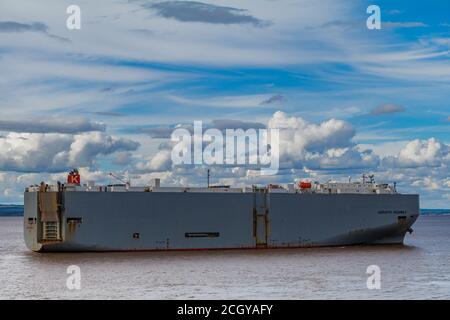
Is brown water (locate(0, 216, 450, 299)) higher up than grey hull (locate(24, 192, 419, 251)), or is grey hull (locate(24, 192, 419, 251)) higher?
A: grey hull (locate(24, 192, 419, 251))

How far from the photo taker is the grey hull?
42.6m

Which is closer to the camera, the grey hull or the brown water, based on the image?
the brown water

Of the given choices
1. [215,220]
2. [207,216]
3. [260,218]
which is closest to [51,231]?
[207,216]

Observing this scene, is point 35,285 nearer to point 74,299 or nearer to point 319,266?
point 74,299

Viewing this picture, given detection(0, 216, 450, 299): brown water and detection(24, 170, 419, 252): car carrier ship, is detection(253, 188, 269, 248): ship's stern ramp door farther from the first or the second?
detection(0, 216, 450, 299): brown water

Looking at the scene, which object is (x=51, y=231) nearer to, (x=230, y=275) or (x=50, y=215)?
(x=50, y=215)

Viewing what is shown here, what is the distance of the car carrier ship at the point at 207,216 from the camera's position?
42.5 m

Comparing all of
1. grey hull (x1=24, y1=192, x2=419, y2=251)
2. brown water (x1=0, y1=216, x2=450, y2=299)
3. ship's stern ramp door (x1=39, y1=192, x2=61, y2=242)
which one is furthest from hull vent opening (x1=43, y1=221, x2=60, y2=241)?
brown water (x1=0, y1=216, x2=450, y2=299)

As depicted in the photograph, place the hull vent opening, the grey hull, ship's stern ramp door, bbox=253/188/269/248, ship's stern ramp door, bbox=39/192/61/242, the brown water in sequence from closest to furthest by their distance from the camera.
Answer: the brown water
ship's stern ramp door, bbox=39/192/61/242
the hull vent opening
the grey hull
ship's stern ramp door, bbox=253/188/269/248

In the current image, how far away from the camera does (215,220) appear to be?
44781 mm

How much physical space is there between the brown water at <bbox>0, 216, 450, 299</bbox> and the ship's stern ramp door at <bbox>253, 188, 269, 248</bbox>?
3.95ft

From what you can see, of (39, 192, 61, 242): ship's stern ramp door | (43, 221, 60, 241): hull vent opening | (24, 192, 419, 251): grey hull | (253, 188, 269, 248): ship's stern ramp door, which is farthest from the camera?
(253, 188, 269, 248): ship's stern ramp door

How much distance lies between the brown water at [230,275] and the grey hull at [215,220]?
941 millimetres
